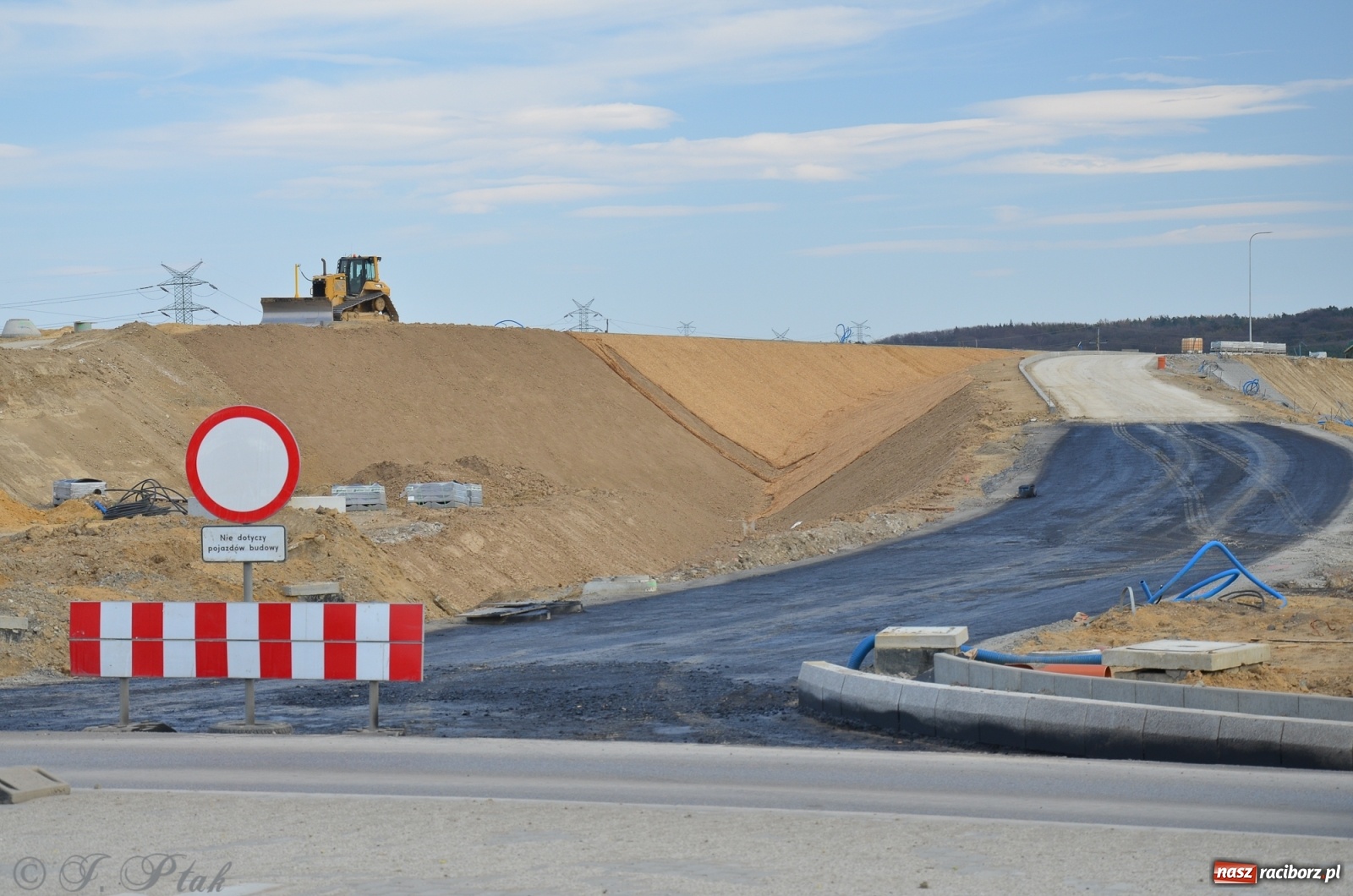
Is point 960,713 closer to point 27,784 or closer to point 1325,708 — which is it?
point 1325,708

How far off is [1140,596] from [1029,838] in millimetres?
12377

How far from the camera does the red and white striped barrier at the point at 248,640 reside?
30.4ft

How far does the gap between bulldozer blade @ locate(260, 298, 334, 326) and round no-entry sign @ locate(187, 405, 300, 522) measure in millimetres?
44539

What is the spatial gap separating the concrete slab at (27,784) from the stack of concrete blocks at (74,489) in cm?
2545

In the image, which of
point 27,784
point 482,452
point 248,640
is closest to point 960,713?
point 248,640

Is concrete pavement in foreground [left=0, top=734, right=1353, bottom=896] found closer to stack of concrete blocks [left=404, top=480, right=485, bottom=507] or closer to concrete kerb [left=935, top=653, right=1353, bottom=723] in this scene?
concrete kerb [left=935, top=653, right=1353, bottom=723]

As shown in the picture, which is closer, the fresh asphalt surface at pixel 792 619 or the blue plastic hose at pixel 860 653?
the fresh asphalt surface at pixel 792 619

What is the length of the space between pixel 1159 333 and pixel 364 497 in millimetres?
138711

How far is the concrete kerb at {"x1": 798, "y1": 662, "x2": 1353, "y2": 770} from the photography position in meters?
8.02

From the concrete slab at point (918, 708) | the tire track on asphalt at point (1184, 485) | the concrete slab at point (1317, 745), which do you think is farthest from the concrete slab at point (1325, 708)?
the tire track on asphalt at point (1184, 485)

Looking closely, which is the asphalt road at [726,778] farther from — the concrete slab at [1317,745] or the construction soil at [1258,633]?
the construction soil at [1258,633]

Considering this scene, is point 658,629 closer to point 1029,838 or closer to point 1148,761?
point 1148,761

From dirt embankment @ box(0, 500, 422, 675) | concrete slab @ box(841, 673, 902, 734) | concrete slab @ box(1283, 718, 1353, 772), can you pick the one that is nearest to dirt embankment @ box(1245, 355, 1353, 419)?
dirt embankment @ box(0, 500, 422, 675)

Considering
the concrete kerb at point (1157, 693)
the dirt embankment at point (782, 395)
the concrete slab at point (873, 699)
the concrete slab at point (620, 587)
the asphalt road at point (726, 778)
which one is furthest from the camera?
the dirt embankment at point (782, 395)
